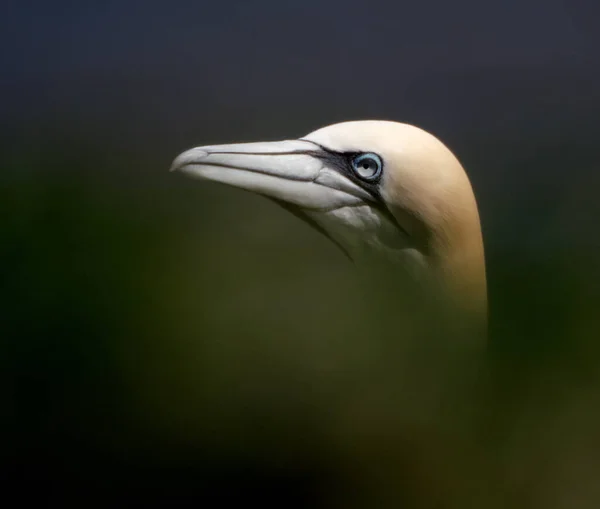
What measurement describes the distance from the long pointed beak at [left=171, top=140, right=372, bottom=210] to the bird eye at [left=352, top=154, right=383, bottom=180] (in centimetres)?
3

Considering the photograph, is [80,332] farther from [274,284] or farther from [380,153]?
[380,153]

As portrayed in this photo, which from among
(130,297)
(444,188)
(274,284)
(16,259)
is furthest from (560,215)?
(16,259)

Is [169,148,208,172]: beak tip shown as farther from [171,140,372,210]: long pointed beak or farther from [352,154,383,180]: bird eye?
[352,154,383,180]: bird eye

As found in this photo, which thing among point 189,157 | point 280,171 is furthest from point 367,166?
point 189,157

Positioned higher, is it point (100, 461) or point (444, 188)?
point (444, 188)

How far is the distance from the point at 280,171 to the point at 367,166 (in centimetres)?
19

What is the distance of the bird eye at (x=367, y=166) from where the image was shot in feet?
4.57

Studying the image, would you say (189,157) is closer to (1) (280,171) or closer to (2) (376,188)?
(1) (280,171)

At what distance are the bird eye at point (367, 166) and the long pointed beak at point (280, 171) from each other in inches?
1.2

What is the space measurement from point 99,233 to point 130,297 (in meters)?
0.16

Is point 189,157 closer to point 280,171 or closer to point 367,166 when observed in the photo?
point 280,171

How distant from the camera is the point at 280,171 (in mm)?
1385

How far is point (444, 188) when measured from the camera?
1370 millimetres

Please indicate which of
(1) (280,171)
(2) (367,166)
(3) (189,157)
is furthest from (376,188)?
(3) (189,157)
